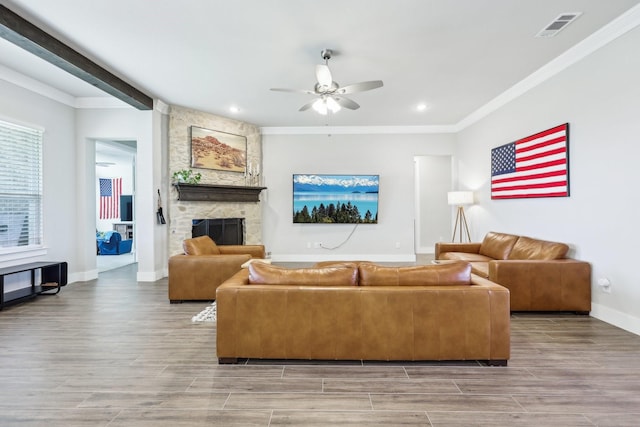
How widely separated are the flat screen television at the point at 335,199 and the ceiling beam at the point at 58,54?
3.63 meters

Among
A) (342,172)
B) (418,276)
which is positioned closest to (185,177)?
(342,172)

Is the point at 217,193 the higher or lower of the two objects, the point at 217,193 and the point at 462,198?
the higher

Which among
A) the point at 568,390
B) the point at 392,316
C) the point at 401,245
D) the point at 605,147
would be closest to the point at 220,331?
the point at 392,316

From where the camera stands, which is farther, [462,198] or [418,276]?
[462,198]

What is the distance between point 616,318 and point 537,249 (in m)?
1.06

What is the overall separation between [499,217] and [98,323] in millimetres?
6069

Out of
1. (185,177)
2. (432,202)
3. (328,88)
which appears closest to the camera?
(328,88)

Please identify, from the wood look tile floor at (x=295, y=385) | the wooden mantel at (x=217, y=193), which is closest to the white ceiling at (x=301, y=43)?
the wooden mantel at (x=217, y=193)

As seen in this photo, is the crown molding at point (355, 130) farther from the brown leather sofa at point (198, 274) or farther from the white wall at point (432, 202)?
the brown leather sofa at point (198, 274)

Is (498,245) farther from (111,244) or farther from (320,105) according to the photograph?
Result: (111,244)

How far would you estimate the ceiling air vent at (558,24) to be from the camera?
3.13 metres

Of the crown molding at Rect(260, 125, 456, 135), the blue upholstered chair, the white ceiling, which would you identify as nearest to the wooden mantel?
the crown molding at Rect(260, 125, 456, 135)

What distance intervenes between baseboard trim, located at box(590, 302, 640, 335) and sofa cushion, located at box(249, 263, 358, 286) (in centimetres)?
291

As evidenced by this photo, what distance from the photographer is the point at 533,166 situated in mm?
4684
